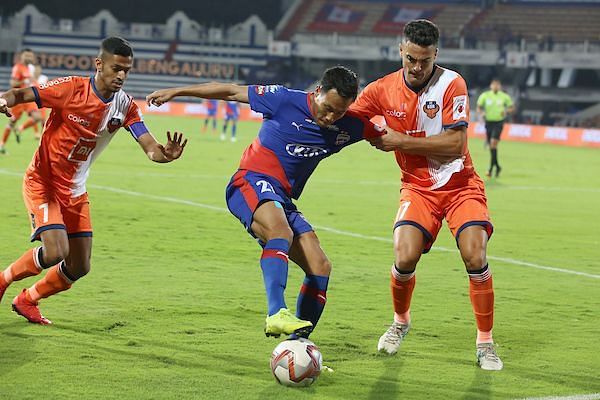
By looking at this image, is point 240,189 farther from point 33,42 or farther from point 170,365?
point 33,42

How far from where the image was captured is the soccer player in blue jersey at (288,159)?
260 inches

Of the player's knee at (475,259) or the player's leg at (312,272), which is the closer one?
the player's leg at (312,272)

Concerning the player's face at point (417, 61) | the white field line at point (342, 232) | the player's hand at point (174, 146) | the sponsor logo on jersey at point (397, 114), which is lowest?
the white field line at point (342, 232)

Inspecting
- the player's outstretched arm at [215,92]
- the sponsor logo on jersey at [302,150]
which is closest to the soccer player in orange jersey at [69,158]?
the player's outstretched arm at [215,92]

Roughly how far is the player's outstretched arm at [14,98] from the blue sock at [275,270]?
2.03m

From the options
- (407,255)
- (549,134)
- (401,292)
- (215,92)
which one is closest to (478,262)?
(407,255)

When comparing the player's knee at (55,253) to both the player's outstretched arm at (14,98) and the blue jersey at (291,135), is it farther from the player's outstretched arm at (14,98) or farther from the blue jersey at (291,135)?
the blue jersey at (291,135)

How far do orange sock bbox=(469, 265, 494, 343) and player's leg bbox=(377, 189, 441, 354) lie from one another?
411mm

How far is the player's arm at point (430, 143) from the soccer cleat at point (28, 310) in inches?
106

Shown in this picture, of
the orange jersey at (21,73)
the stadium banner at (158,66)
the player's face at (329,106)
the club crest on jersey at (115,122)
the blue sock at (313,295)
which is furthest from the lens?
the stadium banner at (158,66)

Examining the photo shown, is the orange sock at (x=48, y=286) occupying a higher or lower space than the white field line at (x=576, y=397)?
lower

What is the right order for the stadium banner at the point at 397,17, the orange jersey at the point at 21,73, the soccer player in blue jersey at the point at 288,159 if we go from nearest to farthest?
1. the soccer player in blue jersey at the point at 288,159
2. the orange jersey at the point at 21,73
3. the stadium banner at the point at 397,17

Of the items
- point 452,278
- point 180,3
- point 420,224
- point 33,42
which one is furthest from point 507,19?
point 420,224

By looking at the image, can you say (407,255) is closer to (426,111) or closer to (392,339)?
(392,339)
